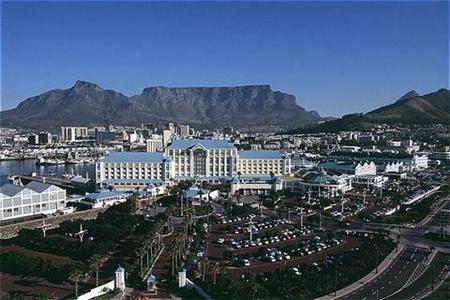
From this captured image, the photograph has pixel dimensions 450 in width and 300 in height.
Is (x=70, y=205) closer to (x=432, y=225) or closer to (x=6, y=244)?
(x=6, y=244)

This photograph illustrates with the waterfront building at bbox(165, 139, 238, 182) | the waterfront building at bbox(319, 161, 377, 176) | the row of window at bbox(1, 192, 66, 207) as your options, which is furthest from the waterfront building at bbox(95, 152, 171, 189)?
the waterfront building at bbox(319, 161, 377, 176)

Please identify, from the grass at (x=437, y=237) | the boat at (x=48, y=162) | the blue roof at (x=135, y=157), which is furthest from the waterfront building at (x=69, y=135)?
the grass at (x=437, y=237)

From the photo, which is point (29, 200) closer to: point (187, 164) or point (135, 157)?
point (135, 157)

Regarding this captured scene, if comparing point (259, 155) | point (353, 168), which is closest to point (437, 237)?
point (353, 168)

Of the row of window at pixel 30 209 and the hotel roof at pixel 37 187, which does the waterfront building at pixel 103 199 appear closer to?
the row of window at pixel 30 209

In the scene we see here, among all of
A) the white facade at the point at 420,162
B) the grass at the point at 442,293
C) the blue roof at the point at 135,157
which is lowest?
the grass at the point at 442,293

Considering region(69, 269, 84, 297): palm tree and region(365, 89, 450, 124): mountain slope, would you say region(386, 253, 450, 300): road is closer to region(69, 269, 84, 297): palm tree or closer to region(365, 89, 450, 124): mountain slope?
region(69, 269, 84, 297): palm tree

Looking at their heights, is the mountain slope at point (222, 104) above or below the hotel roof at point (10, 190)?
above
